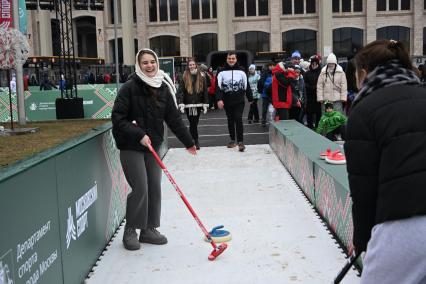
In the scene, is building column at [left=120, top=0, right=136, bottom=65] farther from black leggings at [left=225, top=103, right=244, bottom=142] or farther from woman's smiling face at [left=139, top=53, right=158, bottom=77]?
woman's smiling face at [left=139, top=53, right=158, bottom=77]

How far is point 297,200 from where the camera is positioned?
6.66 m

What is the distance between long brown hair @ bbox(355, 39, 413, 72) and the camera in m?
2.32

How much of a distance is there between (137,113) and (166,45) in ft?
189

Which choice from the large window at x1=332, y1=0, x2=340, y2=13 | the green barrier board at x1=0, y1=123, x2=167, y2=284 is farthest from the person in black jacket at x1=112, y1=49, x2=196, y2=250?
the large window at x1=332, y1=0, x2=340, y2=13

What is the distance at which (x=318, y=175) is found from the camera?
5930 millimetres

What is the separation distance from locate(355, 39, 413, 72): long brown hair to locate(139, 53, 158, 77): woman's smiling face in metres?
2.72

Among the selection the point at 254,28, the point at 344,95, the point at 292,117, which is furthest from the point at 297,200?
the point at 254,28

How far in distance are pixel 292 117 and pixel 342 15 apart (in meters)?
48.1

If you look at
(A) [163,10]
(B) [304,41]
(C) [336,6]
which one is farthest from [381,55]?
(A) [163,10]

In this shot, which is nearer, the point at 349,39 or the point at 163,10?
the point at 349,39

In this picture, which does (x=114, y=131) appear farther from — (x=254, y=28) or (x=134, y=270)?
(x=254, y=28)

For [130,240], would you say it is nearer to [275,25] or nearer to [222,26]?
[222,26]

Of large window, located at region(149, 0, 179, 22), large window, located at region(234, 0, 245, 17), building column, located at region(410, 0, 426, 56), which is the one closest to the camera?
building column, located at region(410, 0, 426, 56)

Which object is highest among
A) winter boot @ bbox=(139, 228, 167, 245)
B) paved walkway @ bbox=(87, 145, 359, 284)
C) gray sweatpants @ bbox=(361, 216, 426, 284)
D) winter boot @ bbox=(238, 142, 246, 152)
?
gray sweatpants @ bbox=(361, 216, 426, 284)
